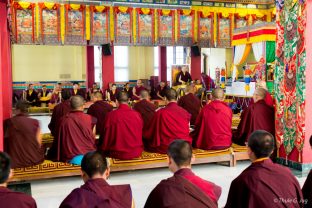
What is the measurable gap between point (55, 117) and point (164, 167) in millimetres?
2374

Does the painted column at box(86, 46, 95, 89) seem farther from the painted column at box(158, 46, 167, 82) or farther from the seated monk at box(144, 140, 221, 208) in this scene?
the seated monk at box(144, 140, 221, 208)

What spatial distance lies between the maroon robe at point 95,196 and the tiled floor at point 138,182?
2033 millimetres

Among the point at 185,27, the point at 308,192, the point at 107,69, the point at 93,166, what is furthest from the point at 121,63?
the point at 93,166

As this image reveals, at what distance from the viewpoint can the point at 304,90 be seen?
19.6ft

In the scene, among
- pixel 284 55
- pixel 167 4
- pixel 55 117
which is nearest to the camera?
pixel 284 55

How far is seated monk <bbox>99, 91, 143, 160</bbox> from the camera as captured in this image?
20.1 ft

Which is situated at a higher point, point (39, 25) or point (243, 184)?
point (39, 25)

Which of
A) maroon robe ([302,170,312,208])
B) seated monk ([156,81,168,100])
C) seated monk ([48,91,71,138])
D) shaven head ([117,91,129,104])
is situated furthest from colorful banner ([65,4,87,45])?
maroon robe ([302,170,312,208])

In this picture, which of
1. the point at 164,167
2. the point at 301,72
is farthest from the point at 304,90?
the point at 164,167

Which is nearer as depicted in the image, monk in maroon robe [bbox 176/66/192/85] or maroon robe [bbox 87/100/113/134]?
maroon robe [bbox 87/100/113/134]

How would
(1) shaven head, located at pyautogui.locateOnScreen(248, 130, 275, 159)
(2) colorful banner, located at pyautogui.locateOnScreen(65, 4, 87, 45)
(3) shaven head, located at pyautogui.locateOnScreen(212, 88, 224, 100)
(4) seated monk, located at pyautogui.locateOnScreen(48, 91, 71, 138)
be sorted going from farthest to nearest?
(2) colorful banner, located at pyautogui.locateOnScreen(65, 4, 87, 45) → (4) seated monk, located at pyautogui.locateOnScreen(48, 91, 71, 138) → (3) shaven head, located at pyautogui.locateOnScreen(212, 88, 224, 100) → (1) shaven head, located at pyautogui.locateOnScreen(248, 130, 275, 159)

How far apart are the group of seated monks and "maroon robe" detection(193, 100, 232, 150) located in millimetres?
3567

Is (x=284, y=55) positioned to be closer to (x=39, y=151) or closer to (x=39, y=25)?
(x=39, y=151)

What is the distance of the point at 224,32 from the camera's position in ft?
49.4
